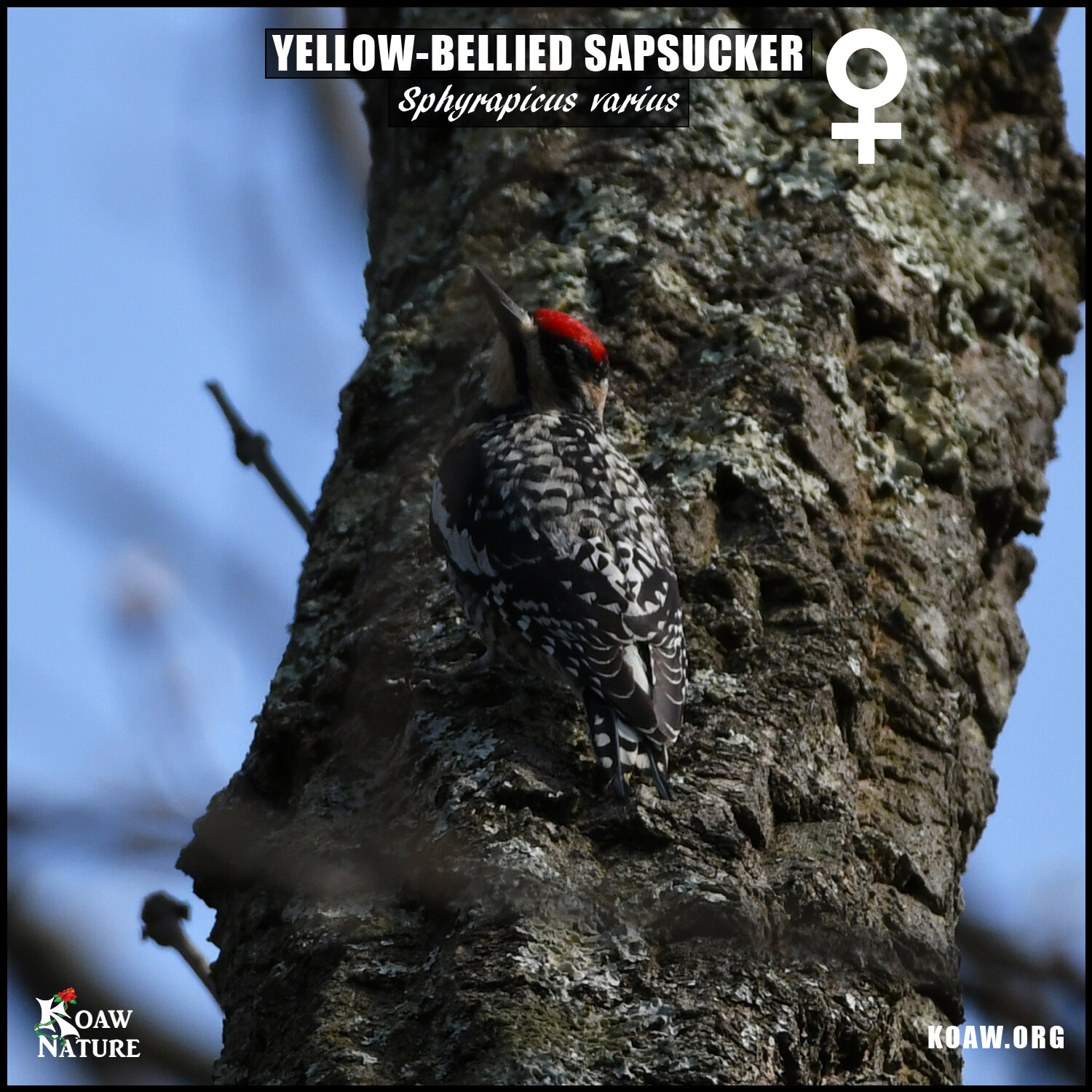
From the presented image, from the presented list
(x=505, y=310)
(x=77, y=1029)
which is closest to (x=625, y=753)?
(x=77, y=1029)

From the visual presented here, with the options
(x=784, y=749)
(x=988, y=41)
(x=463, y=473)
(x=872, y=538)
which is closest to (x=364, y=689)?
(x=463, y=473)

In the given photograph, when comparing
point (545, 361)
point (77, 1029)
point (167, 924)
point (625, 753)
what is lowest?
point (77, 1029)

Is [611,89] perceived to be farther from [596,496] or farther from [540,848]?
[540,848]

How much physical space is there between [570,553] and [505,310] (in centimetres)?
77

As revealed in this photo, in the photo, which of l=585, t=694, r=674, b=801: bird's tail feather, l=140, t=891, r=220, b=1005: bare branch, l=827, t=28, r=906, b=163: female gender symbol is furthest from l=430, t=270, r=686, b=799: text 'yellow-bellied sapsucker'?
l=827, t=28, r=906, b=163: female gender symbol

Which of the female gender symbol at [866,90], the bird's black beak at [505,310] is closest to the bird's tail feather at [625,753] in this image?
the bird's black beak at [505,310]

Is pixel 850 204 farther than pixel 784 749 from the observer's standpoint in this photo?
Yes

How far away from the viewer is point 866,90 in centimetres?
414

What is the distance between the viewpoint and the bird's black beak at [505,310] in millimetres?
3639

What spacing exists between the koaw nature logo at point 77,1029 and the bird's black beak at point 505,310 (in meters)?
2.41

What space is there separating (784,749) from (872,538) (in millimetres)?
779

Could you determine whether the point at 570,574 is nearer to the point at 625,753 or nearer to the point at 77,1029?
the point at 625,753

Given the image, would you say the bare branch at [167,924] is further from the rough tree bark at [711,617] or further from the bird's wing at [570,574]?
the bird's wing at [570,574]

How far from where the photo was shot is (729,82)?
13.2 feet
